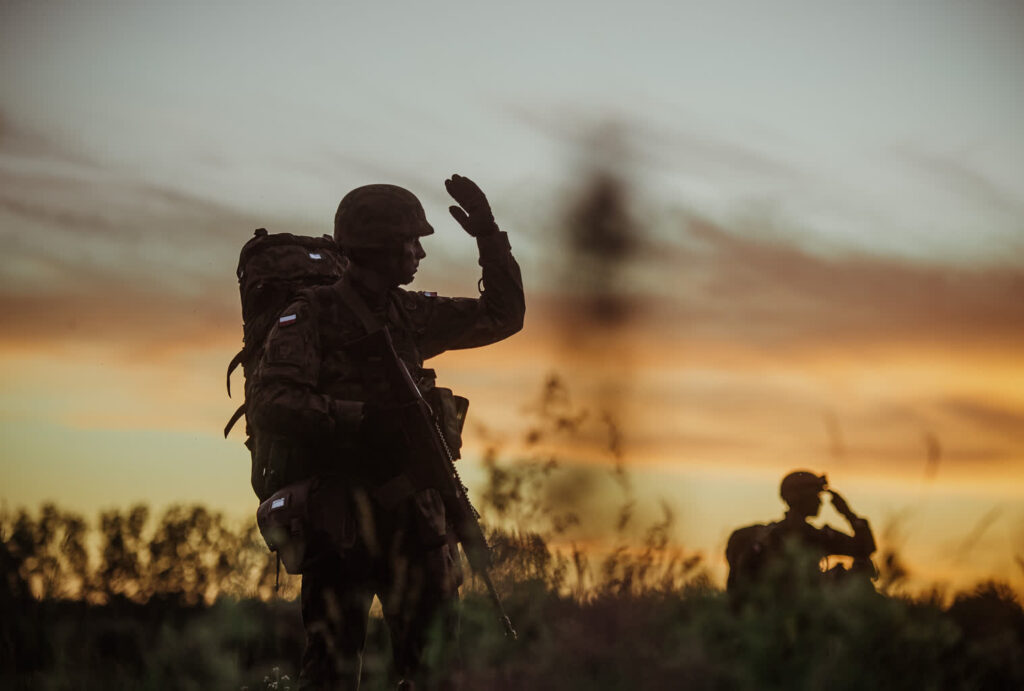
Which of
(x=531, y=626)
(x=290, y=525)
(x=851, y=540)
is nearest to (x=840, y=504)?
(x=851, y=540)

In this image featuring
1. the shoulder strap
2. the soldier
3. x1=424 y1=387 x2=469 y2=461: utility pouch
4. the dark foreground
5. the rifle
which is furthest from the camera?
x1=424 y1=387 x2=469 y2=461: utility pouch

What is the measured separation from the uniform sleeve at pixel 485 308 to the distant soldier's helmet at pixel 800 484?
3524 millimetres

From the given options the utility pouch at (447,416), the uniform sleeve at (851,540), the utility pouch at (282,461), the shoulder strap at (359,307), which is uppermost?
the shoulder strap at (359,307)

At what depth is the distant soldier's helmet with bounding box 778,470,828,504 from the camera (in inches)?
377

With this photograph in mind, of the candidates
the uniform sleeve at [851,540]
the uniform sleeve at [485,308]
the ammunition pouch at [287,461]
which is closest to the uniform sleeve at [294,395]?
the ammunition pouch at [287,461]

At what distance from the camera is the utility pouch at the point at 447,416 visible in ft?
22.0

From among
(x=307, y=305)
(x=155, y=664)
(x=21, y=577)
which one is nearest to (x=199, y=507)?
(x=21, y=577)

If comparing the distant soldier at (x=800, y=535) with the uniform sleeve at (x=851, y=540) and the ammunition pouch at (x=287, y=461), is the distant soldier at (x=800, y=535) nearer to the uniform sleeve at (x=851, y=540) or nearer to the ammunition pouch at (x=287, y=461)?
the uniform sleeve at (x=851, y=540)

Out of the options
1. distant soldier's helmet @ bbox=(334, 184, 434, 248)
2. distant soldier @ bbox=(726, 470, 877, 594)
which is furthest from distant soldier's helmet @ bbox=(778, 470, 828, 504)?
distant soldier's helmet @ bbox=(334, 184, 434, 248)

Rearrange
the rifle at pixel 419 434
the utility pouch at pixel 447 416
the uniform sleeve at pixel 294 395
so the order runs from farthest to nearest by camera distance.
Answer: the utility pouch at pixel 447 416
the rifle at pixel 419 434
the uniform sleeve at pixel 294 395

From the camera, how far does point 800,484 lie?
31.4 ft

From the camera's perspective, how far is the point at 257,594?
23.6ft

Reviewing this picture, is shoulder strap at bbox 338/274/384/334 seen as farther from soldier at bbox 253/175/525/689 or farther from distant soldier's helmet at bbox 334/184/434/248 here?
distant soldier's helmet at bbox 334/184/434/248

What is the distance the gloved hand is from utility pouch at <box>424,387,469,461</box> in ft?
3.11
